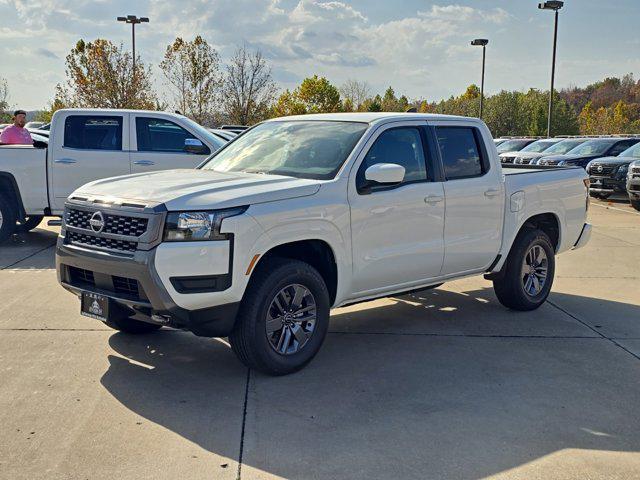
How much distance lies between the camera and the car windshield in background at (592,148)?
2042 cm

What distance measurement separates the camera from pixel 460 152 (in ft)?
21.3

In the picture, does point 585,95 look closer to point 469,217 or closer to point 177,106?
point 177,106

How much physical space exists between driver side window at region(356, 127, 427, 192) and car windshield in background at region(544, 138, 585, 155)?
695 inches

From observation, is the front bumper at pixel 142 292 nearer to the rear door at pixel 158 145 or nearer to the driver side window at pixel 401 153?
the driver side window at pixel 401 153

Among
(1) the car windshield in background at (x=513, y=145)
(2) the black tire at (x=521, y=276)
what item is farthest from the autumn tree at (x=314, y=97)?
(2) the black tire at (x=521, y=276)

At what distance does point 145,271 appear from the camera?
14.9ft

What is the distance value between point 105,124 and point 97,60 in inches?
966

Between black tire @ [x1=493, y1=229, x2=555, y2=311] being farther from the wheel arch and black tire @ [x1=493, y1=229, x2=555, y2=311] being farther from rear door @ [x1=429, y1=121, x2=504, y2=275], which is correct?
the wheel arch

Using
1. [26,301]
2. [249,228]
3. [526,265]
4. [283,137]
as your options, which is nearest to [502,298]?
[526,265]

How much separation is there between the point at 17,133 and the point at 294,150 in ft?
28.2

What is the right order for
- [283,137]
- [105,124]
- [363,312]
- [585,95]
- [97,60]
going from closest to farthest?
[283,137] < [363,312] < [105,124] < [97,60] < [585,95]

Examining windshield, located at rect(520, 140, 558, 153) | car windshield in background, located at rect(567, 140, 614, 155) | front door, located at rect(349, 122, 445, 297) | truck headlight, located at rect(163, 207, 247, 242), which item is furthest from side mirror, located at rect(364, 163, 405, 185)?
windshield, located at rect(520, 140, 558, 153)

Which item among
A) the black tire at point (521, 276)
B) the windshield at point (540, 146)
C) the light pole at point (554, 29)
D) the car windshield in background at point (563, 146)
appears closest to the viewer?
the black tire at point (521, 276)

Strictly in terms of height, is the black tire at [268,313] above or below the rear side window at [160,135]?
below
